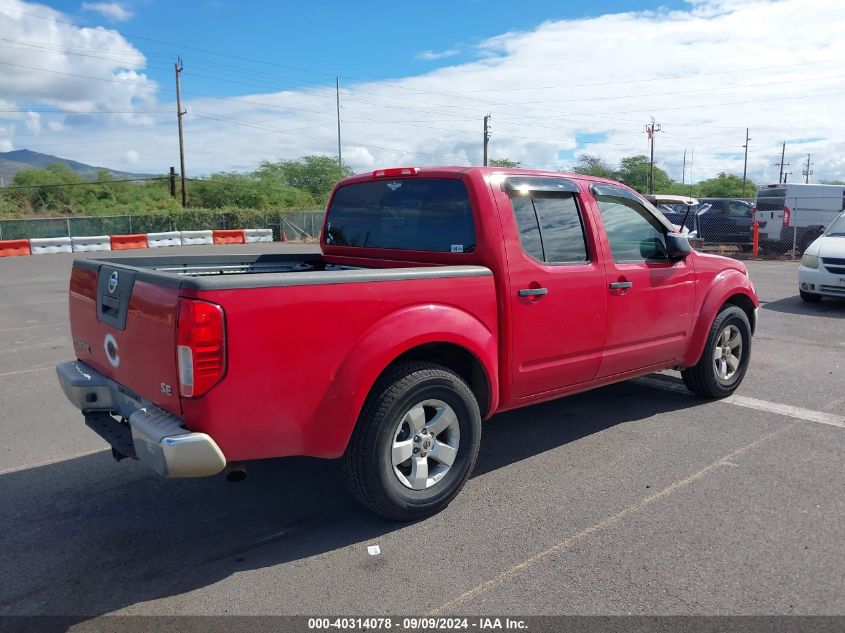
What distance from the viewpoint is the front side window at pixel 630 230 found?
4.74m

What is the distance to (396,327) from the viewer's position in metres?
3.38

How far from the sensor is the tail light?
9.27 feet

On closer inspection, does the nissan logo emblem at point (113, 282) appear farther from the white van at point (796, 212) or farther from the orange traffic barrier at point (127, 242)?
the orange traffic barrier at point (127, 242)

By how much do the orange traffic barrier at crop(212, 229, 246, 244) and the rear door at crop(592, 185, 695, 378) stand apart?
3282 cm

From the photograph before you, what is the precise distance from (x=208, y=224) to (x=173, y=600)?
40948mm

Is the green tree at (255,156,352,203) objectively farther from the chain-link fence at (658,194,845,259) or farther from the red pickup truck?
the red pickup truck

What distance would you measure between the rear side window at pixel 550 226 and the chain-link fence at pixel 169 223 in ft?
91.1

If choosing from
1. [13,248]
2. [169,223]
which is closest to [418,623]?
[13,248]

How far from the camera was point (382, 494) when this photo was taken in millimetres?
3414

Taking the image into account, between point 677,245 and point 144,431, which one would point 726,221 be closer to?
point 677,245

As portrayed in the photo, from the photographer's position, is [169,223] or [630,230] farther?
[169,223]

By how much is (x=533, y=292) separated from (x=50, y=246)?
30493 mm

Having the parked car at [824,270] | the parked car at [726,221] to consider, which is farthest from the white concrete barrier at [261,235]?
the parked car at [824,270]

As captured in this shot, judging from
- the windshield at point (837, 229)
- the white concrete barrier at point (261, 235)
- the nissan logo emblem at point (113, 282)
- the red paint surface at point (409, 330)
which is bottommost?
the white concrete barrier at point (261, 235)
